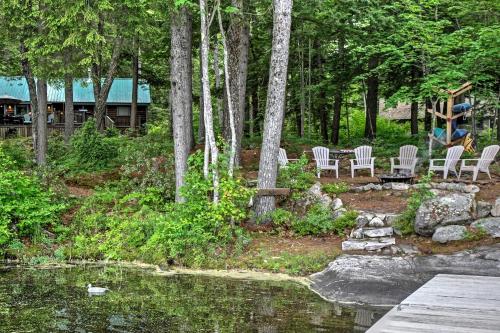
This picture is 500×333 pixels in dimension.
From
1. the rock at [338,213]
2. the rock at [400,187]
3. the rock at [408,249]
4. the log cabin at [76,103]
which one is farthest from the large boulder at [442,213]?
the log cabin at [76,103]

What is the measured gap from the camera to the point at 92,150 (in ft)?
49.8

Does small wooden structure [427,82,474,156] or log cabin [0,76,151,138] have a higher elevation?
log cabin [0,76,151,138]

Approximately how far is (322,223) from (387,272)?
7.15 feet

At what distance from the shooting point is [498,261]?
7.89 m

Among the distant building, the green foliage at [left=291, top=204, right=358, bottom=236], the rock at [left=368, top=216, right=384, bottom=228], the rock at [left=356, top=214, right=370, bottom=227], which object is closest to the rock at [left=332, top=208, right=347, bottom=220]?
the green foliage at [left=291, top=204, right=358, bottom=236]

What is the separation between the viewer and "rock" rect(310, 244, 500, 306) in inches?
287

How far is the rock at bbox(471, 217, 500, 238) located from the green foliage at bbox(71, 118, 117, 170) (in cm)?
978

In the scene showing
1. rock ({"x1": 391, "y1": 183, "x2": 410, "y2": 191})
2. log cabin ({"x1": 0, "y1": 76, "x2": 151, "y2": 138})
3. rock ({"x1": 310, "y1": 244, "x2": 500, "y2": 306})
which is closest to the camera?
rock ({"x1": 310, "y1": 244, "x2": 500, "y2": 306})

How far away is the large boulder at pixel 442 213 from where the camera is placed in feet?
Result: 29.9

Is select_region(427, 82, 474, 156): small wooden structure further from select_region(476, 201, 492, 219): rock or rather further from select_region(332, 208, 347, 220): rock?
select_region(332, 208, 347, 220): rock

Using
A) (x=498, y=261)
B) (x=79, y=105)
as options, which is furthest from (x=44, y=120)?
(x=79, y=105)

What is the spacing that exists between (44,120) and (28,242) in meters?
5.23

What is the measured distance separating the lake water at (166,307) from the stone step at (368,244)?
1.46m

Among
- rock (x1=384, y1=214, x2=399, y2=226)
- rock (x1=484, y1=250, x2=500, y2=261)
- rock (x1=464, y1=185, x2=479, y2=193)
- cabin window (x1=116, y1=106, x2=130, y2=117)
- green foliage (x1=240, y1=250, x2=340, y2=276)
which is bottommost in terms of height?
green foliage (x1=240, y1=250, x2=340, y2=276)
